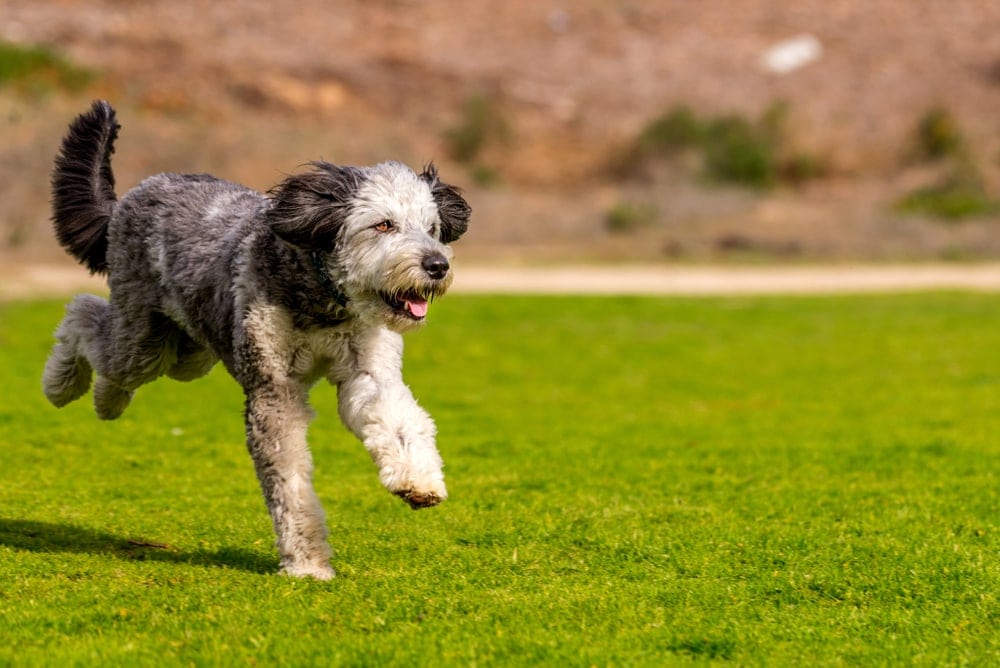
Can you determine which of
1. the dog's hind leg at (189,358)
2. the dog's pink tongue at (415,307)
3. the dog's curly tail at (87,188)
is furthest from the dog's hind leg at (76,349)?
the dog's pink tongue at (415,307)

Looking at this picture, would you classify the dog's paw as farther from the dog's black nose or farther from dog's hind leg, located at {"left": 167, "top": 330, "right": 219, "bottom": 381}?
dog's hind leg, located at {"left": 167, "top": 330, "right": 219, "bottom": 381}

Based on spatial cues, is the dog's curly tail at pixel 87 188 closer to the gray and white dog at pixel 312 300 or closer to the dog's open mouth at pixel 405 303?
the gray and white dog at pixel 312 300

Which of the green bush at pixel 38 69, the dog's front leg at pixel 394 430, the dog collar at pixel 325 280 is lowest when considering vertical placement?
the dog's front leg at pixel 394 430

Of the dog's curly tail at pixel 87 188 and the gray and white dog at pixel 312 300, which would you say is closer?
the gray and white dog at pixel 312 300

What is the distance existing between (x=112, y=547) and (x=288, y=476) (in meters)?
1.57

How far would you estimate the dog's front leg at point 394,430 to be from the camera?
23.3ft

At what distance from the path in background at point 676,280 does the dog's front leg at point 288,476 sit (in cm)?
1841

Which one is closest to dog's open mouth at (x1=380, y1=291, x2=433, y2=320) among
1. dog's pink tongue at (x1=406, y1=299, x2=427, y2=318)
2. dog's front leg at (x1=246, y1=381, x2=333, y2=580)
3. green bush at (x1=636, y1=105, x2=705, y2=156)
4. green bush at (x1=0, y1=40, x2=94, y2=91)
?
dog's pink tongue at (x1=406, y1=299, x2=427, y2=318)

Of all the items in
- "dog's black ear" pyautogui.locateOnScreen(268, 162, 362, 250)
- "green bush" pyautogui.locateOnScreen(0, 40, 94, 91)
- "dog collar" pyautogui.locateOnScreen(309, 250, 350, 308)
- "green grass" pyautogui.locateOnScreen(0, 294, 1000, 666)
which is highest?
"green bush" pyautogui.locateOnScreen(0, 40, 94, 91)

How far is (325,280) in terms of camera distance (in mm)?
7543

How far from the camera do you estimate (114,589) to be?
7367mm

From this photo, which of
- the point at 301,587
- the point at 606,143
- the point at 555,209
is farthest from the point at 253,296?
the point at 606,143

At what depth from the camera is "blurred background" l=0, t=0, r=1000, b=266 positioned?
134 ft

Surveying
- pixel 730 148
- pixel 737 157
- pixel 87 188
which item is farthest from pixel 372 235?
pixel 730 148
